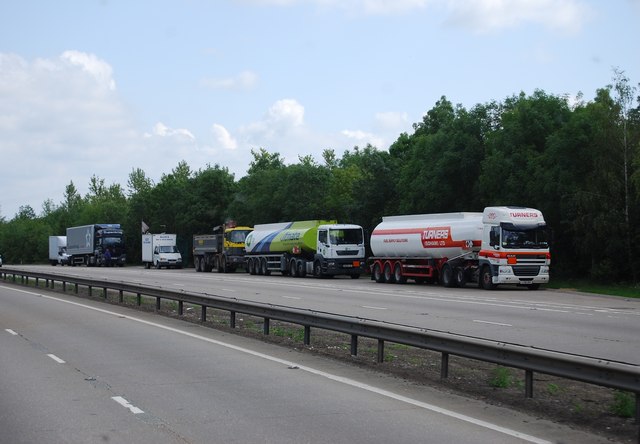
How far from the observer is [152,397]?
9.88 metres

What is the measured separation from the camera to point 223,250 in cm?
6188

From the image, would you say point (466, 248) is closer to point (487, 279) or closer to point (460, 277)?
point (460, 277)

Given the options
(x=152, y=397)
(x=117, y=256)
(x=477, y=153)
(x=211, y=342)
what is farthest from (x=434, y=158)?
(x=117, y=256)

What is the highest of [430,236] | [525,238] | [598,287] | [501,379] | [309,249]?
[430,236]

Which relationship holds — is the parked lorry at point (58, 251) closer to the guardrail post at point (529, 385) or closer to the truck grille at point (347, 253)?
the truck grille at point (347, 253)

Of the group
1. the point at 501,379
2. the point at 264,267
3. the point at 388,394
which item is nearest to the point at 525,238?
the point at 501,379

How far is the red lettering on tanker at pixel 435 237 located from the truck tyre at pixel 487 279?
273 centimetres

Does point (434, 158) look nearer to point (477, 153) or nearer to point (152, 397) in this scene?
point (477, 153)

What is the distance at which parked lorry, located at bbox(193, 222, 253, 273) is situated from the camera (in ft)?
200

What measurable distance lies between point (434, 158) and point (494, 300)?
22.0m

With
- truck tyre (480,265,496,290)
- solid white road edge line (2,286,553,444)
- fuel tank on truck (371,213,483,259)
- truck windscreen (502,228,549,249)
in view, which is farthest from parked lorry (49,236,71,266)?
solid white road edge line (2,286,553,444)

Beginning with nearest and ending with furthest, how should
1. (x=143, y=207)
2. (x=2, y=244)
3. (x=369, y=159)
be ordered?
1. (x=369, y=159)
2. (x=143, y=207)
3. (x=2, y=244)

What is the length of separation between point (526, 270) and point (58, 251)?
77.5 metres

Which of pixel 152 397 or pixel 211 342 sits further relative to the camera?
pixel 211 342
